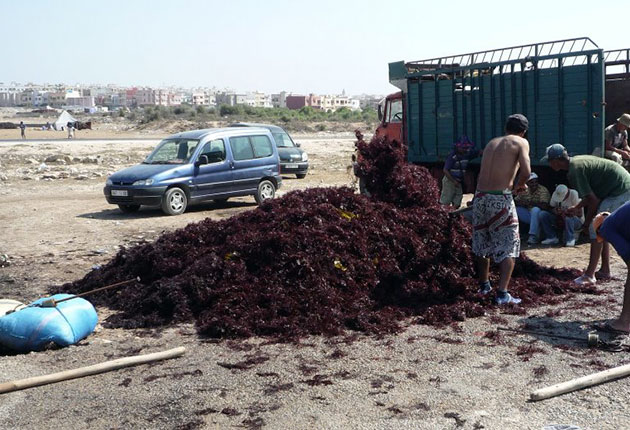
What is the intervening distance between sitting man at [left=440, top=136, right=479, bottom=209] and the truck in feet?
0.73

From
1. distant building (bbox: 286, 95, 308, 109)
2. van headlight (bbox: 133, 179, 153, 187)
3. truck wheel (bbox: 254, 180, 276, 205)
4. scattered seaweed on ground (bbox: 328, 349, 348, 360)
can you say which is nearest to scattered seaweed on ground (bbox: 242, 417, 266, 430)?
scattered seaweed on ground (bbox: 328, 349, 348, 360)

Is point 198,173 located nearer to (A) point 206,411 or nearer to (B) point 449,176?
(B) point 449,176

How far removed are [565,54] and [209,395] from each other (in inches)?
372

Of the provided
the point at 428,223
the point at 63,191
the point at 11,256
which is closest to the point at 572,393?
the point at 428,223

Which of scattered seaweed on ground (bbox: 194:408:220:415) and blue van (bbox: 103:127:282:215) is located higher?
blue van (bbox: 103:127:282:215)

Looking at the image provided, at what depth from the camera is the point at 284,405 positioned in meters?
5.75

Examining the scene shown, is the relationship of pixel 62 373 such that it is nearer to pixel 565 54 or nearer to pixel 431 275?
pixel 431 275

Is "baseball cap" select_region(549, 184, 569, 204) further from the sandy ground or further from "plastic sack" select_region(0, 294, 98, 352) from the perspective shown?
"plastic sack" select_region(0, 294, 98, 352)

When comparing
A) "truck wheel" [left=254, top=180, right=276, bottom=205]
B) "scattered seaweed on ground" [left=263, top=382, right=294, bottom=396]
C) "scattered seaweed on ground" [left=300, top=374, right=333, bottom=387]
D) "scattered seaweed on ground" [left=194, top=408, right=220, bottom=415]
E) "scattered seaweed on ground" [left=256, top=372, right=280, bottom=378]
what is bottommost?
"scattered seaweed on ground" [left=194, top=408, right=220, bottom=415]

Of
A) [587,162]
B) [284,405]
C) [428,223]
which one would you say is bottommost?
[284,405]

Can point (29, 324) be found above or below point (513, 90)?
below

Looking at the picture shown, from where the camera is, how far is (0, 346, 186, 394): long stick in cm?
614

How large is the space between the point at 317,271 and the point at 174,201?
9.37 meters

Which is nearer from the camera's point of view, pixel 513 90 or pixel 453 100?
pixel 513 90
